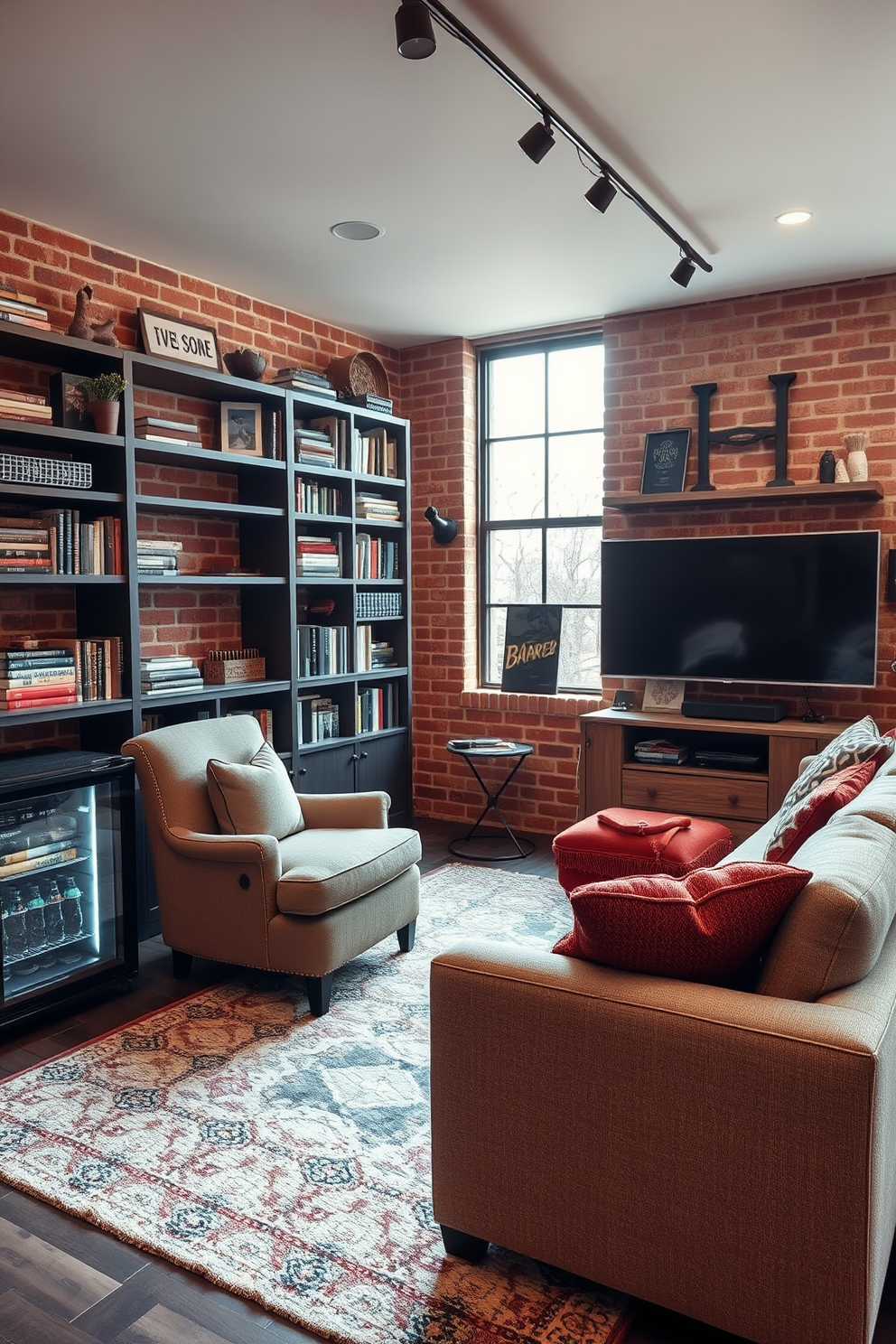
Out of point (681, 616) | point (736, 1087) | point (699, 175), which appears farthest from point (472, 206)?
point (736, 1087)

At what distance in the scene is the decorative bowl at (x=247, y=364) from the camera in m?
4.16

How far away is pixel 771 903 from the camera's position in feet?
5.28

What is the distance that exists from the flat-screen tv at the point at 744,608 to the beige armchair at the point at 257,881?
1854 mm

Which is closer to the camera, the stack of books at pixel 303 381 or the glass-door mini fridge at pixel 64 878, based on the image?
the glass-door mini fridge at pixel 64 878

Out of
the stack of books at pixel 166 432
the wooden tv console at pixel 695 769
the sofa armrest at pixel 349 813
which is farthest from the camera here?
the wooden tv console at pixel 695 769

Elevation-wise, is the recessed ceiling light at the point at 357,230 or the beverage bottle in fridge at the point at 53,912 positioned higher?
the recessed ceiling light at the point at 357,230

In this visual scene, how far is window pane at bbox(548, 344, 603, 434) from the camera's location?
509 cm

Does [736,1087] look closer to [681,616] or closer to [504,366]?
[681,616]

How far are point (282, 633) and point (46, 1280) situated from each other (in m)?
2.89

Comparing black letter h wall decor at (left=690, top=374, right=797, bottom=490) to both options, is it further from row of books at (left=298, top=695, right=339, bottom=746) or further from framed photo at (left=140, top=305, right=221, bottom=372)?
framed photo at (left=140, top=305, right=221, bottom=372)

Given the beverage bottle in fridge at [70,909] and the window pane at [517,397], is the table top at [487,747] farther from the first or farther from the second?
the beverage bottle in fridge at [70,909]

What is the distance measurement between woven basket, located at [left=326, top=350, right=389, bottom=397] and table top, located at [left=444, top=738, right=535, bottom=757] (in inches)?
73.7

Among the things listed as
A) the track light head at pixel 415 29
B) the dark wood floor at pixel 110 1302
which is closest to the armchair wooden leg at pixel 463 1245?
the dark wood floor at pixel 110 1302

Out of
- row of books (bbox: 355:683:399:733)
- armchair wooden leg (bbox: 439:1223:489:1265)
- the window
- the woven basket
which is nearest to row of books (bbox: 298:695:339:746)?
row of books (bbox: 355:683:399:733)
